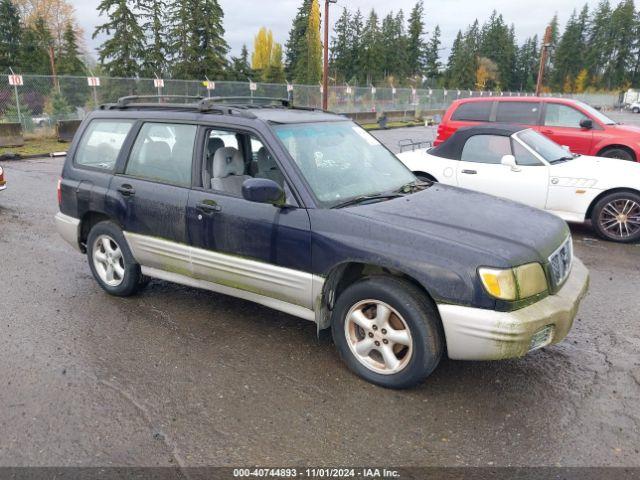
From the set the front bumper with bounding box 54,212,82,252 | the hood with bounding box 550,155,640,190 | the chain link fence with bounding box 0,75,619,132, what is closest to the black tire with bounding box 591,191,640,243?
the hood with bounding box 550,155,640,190

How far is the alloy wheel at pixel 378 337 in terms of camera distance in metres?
3.27

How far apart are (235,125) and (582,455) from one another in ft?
10.4

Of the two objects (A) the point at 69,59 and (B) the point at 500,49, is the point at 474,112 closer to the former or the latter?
(A) the point at 69,59

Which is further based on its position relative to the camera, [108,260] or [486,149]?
[486,149]

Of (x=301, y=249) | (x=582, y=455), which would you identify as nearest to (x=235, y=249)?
(x=301, y=249)

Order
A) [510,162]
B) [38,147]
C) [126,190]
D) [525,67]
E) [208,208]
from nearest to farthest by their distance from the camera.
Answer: [208,208]
[126,190]
[510,162]
[38,147]
[525,67]

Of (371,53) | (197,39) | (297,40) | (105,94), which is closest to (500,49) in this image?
(371,53)

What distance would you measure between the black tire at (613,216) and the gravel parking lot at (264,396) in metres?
2.38

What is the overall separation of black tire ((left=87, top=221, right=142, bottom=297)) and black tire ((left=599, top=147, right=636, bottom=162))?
869 centimetres

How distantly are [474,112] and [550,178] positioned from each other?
3860 mm

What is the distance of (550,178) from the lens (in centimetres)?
686

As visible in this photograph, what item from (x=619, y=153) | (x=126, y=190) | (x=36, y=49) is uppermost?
(x=36, y=49)

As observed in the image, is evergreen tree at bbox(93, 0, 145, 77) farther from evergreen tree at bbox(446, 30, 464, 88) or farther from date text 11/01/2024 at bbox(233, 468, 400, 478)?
evergreen tree at bbox(446, 30, 464, 88)

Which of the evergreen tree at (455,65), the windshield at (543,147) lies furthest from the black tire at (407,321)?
the evergreen tree at (455,65)
